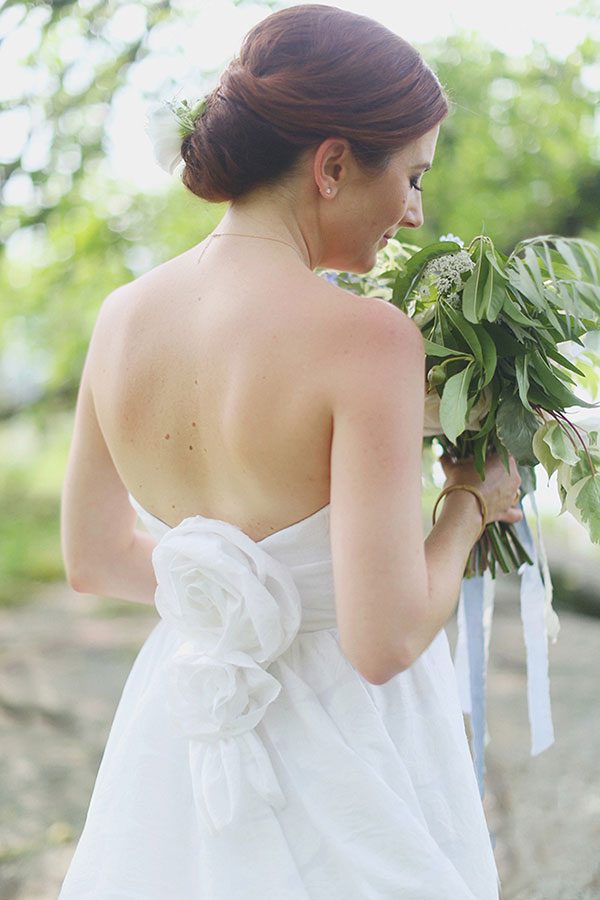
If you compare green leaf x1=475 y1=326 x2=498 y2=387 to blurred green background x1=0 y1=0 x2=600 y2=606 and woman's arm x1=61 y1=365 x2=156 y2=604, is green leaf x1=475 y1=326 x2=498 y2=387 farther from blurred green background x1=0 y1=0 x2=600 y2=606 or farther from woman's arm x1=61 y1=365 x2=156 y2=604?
blurred green background x1=0 y1=0 x2=600 y2=606

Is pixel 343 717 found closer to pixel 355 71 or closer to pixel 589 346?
pixel 589 346

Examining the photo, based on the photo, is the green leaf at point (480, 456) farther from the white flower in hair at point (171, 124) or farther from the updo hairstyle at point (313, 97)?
the white flower in hair at point (171, 124)

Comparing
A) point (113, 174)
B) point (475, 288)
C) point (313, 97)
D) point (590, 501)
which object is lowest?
point (113, 174)

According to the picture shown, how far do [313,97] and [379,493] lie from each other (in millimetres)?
571

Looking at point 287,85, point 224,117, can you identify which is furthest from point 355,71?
point 224,117

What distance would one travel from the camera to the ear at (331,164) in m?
1.28

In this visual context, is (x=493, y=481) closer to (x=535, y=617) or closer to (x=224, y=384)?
(x=535, y=617)

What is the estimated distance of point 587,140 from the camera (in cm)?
486

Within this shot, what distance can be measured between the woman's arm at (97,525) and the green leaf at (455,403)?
2.02ft

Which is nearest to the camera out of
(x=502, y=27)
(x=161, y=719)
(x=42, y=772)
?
(x=161, y=719)

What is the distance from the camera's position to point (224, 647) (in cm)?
131

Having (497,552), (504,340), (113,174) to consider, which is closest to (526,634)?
(497,552)

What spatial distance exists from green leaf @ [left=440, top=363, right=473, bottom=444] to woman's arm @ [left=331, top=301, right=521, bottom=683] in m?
0.17

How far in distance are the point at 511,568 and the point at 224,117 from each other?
1.06 m
